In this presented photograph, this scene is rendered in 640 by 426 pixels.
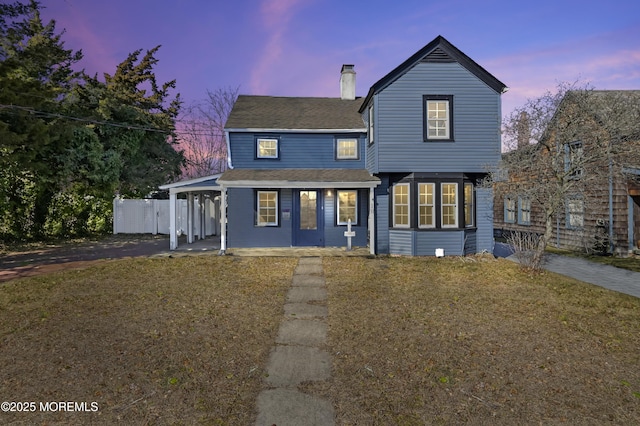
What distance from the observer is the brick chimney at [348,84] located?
61.9ft

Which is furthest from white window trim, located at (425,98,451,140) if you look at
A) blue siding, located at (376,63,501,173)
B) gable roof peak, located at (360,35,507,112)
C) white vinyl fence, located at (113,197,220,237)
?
white vinyl fence, located at (113,197,220,237)

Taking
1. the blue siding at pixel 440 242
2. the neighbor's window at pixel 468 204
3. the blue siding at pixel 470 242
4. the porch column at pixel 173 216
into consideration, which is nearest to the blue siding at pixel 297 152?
the porch column at pixel 173 216

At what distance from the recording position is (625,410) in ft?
12.2

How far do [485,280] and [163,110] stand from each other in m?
32.9

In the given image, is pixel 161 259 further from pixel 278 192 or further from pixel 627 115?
pixel 627 115

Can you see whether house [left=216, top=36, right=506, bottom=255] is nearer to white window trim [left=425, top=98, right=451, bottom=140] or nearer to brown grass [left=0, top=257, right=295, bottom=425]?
white window trim [left=425, top=98, right=451, bottom=140]

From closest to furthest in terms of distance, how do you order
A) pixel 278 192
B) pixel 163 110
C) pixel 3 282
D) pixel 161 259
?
pixel 3 282 → pixel 161 259 → pixel 278 192 → pixel 163 110

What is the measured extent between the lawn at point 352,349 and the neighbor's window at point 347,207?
6209mm

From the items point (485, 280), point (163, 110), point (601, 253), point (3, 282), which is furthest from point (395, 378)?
point (163, 110)

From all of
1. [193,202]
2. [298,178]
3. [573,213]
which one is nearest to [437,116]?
[298,178]

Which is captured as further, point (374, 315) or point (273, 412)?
point (374, 315)

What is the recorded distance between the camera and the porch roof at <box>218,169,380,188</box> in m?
13.9

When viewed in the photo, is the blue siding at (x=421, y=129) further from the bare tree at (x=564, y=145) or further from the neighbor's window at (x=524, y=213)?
the neighbor's window at (x=524, y=213)

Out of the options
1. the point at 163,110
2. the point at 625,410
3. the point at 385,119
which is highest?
the point at 163,110
